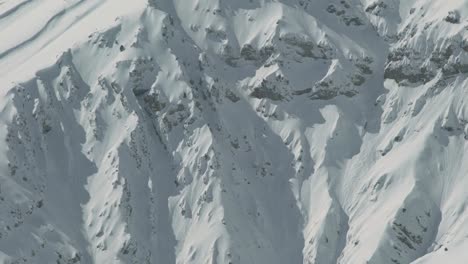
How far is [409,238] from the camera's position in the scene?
195 m

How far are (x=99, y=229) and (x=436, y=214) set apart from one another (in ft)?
193

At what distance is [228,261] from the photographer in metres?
194

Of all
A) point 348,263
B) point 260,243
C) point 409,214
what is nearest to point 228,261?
point 260,243

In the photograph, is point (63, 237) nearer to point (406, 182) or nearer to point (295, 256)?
point (295, 256)

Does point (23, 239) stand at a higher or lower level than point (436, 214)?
higher

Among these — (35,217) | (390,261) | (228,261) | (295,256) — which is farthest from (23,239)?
(390,261)

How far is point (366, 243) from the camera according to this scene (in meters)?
194

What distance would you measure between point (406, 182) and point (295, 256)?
23453 mm

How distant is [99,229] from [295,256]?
114ft

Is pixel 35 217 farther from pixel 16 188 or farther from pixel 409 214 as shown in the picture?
pixel 409 214

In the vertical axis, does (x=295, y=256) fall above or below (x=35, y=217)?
below

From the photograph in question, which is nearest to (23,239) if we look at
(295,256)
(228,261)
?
(228,261)

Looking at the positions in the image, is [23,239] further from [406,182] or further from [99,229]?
[406,182]

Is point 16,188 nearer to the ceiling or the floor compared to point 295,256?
nearer to the ceiling
